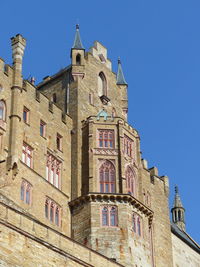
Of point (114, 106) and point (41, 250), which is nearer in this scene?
point (41, 250)

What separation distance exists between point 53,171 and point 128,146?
6.59 metres

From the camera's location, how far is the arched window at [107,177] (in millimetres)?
55031

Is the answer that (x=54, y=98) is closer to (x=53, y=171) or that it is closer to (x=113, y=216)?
(x=53, y=171)

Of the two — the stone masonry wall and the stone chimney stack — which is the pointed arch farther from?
the stone masonry wall

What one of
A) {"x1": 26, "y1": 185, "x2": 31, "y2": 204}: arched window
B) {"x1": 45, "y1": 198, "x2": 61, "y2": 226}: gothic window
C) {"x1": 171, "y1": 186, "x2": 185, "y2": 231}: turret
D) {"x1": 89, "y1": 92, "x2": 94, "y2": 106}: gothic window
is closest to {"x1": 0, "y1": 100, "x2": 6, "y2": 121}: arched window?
{"x1": 26, "y1": 185, "x2": 31, "y2": 204}: arched window

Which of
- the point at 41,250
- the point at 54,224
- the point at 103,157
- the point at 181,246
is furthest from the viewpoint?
the point at 181,246

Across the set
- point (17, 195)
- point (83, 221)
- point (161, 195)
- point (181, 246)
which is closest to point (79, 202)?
point (83, 221)

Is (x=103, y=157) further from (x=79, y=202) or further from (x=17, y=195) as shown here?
(x=17, y=195)

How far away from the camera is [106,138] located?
57.3 m

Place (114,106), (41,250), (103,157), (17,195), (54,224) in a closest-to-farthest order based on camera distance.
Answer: (41,250) < (17,195) < (54,224) < (103,157) < (114,106)

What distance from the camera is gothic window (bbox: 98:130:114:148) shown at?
56938 mm

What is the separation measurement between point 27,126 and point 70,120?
6.06 meters

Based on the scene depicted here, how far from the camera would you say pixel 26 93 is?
179 ft

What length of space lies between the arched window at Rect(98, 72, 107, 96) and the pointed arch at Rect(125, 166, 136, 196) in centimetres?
870
